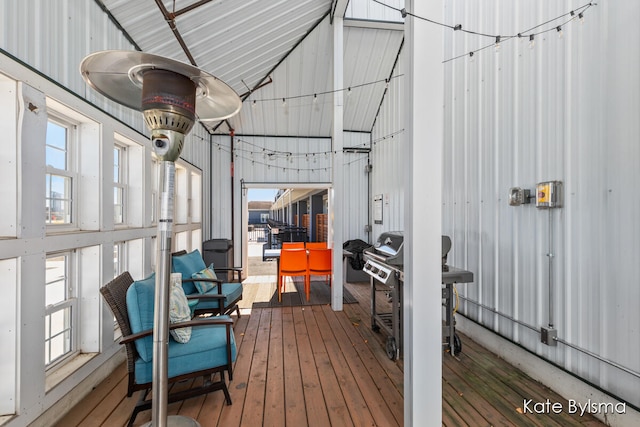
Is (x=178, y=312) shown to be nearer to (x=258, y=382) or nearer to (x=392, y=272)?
(x=258, y=382)

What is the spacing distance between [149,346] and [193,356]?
11.4 inches

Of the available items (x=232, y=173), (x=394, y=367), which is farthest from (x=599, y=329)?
(x=232, y=173)

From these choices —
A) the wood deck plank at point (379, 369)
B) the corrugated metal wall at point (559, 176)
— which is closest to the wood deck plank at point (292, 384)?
the wood deck plank at point (379, 369)

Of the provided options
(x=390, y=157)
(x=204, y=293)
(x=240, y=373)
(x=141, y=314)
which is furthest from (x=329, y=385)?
(x=390, y=157)

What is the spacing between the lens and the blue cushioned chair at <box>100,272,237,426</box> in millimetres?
1796

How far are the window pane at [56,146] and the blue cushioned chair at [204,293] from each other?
1340 millimetres

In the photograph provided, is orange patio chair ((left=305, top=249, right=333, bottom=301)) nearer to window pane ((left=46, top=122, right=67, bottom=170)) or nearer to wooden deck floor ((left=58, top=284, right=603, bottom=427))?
wooden deck floor ((left=58, top=284, right=603, bottom=427))

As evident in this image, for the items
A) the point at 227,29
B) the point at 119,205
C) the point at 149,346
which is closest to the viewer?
the point at 149,346

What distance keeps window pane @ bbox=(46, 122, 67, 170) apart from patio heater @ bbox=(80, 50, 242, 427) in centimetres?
105

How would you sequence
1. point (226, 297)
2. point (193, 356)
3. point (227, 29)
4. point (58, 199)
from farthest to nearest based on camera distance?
point (227, 29)
point (226, 297)
point (58, 199)
point (193, 356)

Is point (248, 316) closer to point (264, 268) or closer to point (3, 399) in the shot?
point (3, 399)

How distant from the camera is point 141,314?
6.12 ft

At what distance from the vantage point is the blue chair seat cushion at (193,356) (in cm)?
180

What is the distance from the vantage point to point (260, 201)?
94.6ft
